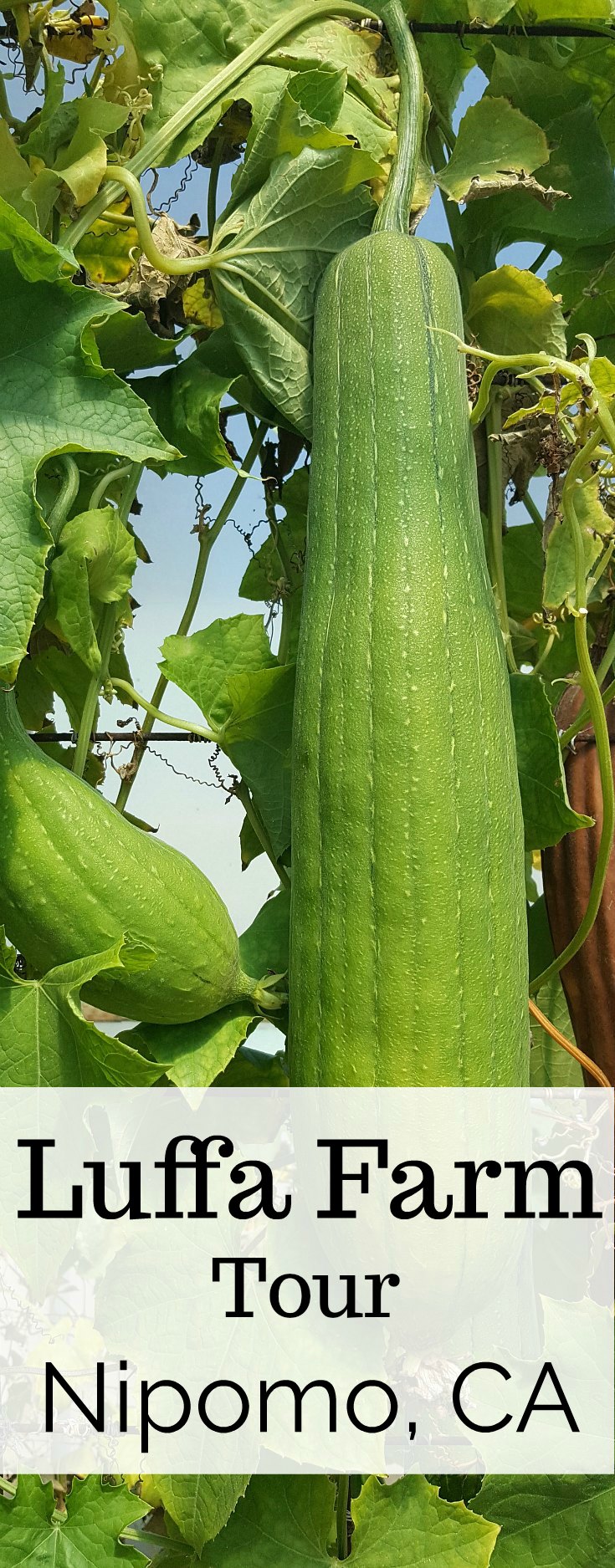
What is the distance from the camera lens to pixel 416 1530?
0.79 metres

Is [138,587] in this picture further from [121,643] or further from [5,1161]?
Result: [5,1161]

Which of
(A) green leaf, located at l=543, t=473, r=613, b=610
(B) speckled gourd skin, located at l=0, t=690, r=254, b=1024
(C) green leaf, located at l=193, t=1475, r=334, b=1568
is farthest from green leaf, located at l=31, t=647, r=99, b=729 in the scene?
(C) green leaf, located at l=193, t=1475, r=334, b=1568

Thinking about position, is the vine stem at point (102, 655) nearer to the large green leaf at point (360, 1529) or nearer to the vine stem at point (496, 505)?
the vine stem at point (496, 505)

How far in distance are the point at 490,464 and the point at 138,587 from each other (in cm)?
32

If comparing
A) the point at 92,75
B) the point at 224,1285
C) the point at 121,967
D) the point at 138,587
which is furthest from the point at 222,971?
the point at 92,75

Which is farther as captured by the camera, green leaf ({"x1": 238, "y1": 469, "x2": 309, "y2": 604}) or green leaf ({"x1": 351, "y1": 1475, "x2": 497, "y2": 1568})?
green leaf ({"x1": 238, "y1": 469, "x2": 309, "y2": 604})

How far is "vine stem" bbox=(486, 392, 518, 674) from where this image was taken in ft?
3.16

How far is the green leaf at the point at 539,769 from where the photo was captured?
35.6 inches

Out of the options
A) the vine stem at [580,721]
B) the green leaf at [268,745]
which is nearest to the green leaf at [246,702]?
the green leaf at [268,745]

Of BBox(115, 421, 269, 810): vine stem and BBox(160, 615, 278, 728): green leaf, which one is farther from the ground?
BBox(115, 421, 269, 810): vine stem

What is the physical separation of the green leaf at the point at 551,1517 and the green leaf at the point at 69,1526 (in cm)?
24

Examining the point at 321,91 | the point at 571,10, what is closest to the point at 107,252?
the point at 321,91

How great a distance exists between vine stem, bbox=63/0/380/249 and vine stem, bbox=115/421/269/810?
211 millimetres

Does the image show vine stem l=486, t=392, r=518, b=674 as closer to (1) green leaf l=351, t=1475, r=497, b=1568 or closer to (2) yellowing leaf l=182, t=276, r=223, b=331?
(2) yellowing leaf l=182, t=276, r=223, b=331
